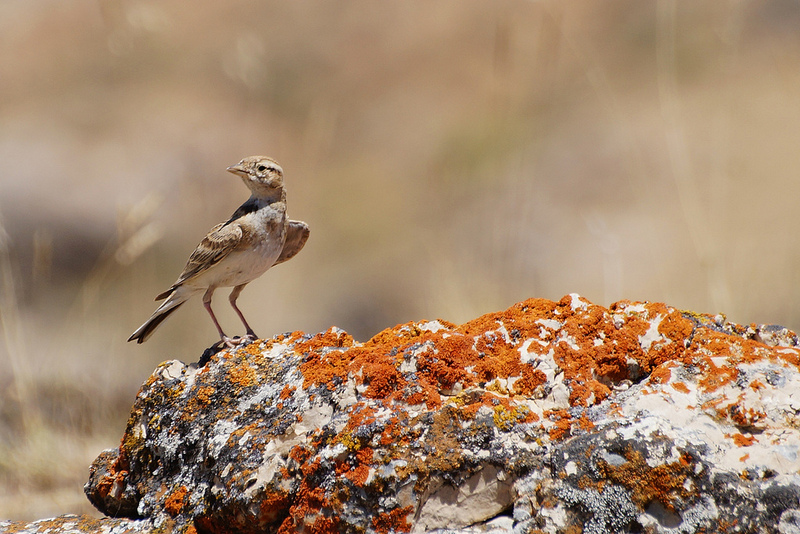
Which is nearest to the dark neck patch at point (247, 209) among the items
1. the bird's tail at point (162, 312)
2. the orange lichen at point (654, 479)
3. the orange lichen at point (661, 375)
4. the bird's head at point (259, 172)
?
the bird's head at point (259, 172)

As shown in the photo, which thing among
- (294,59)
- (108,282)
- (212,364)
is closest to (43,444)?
(212,364)

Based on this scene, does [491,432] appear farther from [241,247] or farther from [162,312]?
[162,312]

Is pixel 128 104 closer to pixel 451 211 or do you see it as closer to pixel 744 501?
pixel 451 211

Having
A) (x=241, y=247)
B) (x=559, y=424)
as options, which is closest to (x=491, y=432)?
(x=559, y=424)

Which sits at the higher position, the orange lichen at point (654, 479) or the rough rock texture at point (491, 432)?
the rough rock texture at point (491, 432)

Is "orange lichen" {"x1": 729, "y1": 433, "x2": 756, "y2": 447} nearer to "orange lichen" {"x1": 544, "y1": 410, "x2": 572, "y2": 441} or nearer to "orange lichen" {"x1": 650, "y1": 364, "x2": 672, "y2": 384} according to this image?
"orange lichen" {"x1": 650, "y1": 364, "x2": 672, "y2": 384}

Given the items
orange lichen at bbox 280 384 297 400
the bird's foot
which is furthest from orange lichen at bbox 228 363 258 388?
the bird's foot

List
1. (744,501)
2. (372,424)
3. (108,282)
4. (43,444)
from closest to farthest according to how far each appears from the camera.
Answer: (744,501) → (372,424) → (43,444) → (108,282)

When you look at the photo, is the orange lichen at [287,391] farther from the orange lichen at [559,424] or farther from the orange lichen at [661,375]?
the orange lichen at [661,375]
